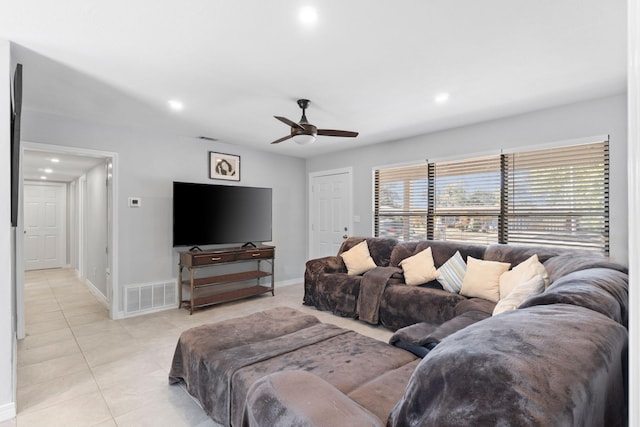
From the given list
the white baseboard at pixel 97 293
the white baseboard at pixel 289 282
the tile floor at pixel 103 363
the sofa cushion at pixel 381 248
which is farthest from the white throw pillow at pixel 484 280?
the white baseboard at pixel 97 293

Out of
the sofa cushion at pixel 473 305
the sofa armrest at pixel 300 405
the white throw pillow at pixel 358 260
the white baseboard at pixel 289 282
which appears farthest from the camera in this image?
the white baseboard at pixel 289 282

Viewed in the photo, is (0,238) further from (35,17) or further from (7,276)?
(35,17)

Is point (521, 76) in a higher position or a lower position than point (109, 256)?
higher

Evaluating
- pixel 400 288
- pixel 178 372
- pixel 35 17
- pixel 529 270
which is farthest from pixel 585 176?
pixel 35 17

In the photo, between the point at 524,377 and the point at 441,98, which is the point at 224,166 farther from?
the point at 524,377

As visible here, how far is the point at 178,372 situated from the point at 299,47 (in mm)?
2439

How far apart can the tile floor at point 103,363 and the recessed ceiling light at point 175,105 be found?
2.39 meters

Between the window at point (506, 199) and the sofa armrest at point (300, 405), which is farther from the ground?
the window at point (506, 199)

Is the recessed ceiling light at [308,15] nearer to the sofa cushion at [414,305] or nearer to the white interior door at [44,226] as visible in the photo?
the sofa cushion at [414,305]

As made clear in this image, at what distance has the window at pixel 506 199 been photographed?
3270mm

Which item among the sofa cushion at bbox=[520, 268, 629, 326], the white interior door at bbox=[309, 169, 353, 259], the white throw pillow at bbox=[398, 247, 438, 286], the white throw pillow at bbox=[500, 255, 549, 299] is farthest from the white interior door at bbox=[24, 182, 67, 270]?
the sofa cushion at bbox=[520, 268, 629, 326]

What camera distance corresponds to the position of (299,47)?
2.23 meters

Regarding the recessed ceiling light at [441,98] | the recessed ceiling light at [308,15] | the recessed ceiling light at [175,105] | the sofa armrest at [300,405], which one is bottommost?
the sofa armrest at [300,405]

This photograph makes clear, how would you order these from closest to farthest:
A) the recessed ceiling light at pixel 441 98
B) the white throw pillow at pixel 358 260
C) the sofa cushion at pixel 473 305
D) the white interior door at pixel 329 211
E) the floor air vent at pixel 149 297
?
the sofa cushion at pixel 473 305, the recessed ceiling light at pixel 441 98, the floor air vent at pixel 149 297, the white throw pillow at pixel 358 260, the white interior door at pixel 329 211
